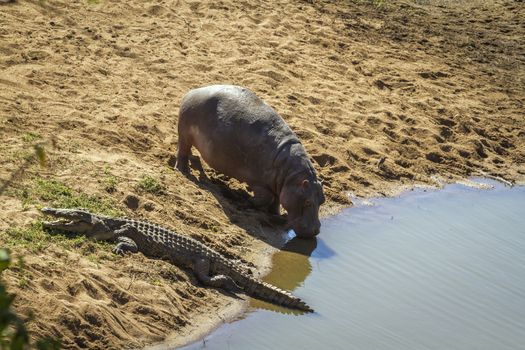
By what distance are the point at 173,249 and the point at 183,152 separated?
7.75 feet

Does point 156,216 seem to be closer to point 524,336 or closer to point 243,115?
point 243,115

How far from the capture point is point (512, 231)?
35.4ft

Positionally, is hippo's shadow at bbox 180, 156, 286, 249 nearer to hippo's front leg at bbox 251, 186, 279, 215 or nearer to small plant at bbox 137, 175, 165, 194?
hippo's front leg at bbox 251, 186, 279, 215

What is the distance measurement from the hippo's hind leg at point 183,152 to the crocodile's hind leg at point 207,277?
231 centimetres

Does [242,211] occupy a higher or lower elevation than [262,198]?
lower

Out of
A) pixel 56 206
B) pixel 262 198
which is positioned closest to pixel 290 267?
pixel 262 198

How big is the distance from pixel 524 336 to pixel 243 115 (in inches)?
145

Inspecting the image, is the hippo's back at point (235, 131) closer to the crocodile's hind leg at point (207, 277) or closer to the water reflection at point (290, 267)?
the water reflection at point (290, 267)

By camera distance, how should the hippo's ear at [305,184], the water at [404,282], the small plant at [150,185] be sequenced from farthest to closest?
the hippo's ear at [305,184] → the small plant at [150,185] → the water at [404,282]

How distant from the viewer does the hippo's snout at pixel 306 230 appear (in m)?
9.20

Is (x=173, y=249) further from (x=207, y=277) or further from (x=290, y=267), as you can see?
(x=290, y=267)

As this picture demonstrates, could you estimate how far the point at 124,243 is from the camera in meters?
7.48

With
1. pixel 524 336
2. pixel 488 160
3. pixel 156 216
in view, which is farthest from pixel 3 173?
pixel 488 160

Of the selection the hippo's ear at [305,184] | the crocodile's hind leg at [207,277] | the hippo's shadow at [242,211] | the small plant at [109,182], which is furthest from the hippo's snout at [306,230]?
the small plant at [109,182]
